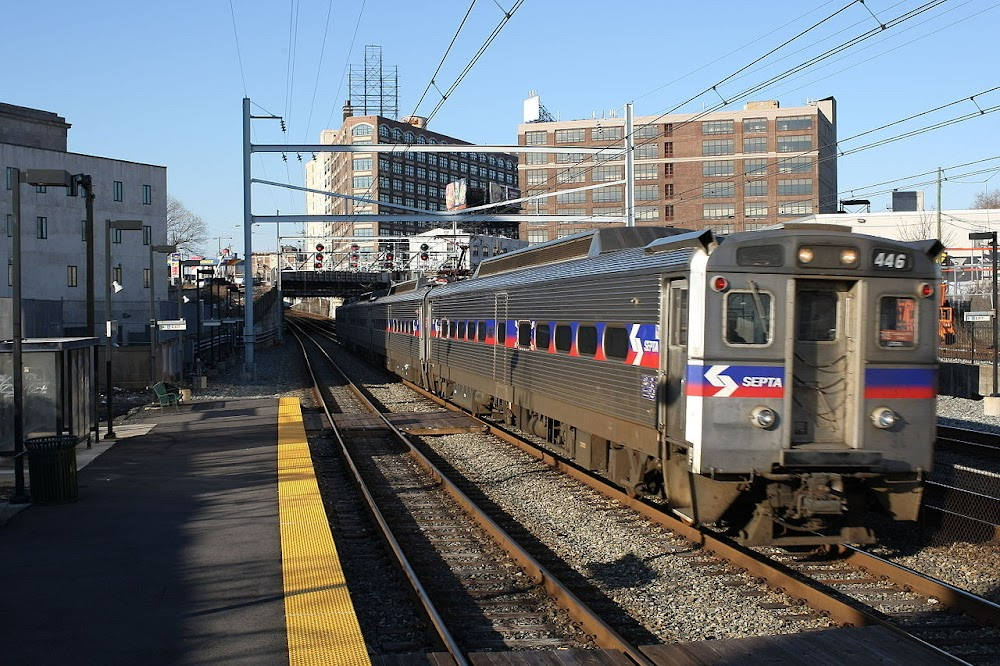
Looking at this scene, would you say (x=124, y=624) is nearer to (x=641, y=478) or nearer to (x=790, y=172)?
(x=641, y=478)

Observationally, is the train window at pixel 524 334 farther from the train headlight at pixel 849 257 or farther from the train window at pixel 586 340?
the train headlight at pixel 849 257

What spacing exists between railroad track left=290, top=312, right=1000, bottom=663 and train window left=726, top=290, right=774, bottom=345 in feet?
6.89

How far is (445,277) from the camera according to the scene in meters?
31.6

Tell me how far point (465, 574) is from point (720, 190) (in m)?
81.3

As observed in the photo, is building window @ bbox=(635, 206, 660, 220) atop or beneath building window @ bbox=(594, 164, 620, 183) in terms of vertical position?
beneath

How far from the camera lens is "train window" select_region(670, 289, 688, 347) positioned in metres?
9.73

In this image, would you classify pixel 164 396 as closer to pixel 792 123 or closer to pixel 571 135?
pixel 571 135

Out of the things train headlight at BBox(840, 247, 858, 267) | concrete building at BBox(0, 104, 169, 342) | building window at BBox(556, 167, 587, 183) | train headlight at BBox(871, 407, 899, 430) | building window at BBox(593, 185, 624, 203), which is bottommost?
train headlight at BBox(871, 407, 899, 430)

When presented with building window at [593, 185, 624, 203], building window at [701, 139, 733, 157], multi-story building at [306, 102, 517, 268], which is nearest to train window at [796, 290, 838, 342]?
building window at [593, 185, 624, 203]

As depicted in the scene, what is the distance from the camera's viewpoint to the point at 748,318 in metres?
9.37

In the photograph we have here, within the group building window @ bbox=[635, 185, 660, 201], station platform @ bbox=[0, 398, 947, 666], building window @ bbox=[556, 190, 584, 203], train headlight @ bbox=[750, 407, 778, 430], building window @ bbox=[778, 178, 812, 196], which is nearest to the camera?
station platform @ bbox=[0, 398, 947, 666]

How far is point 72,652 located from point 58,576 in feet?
7.28

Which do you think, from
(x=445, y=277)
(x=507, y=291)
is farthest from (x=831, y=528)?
(x=445, y=277)

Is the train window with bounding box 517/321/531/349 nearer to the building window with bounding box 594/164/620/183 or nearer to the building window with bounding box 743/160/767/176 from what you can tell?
the building window with bounding box 743/160/767/176
